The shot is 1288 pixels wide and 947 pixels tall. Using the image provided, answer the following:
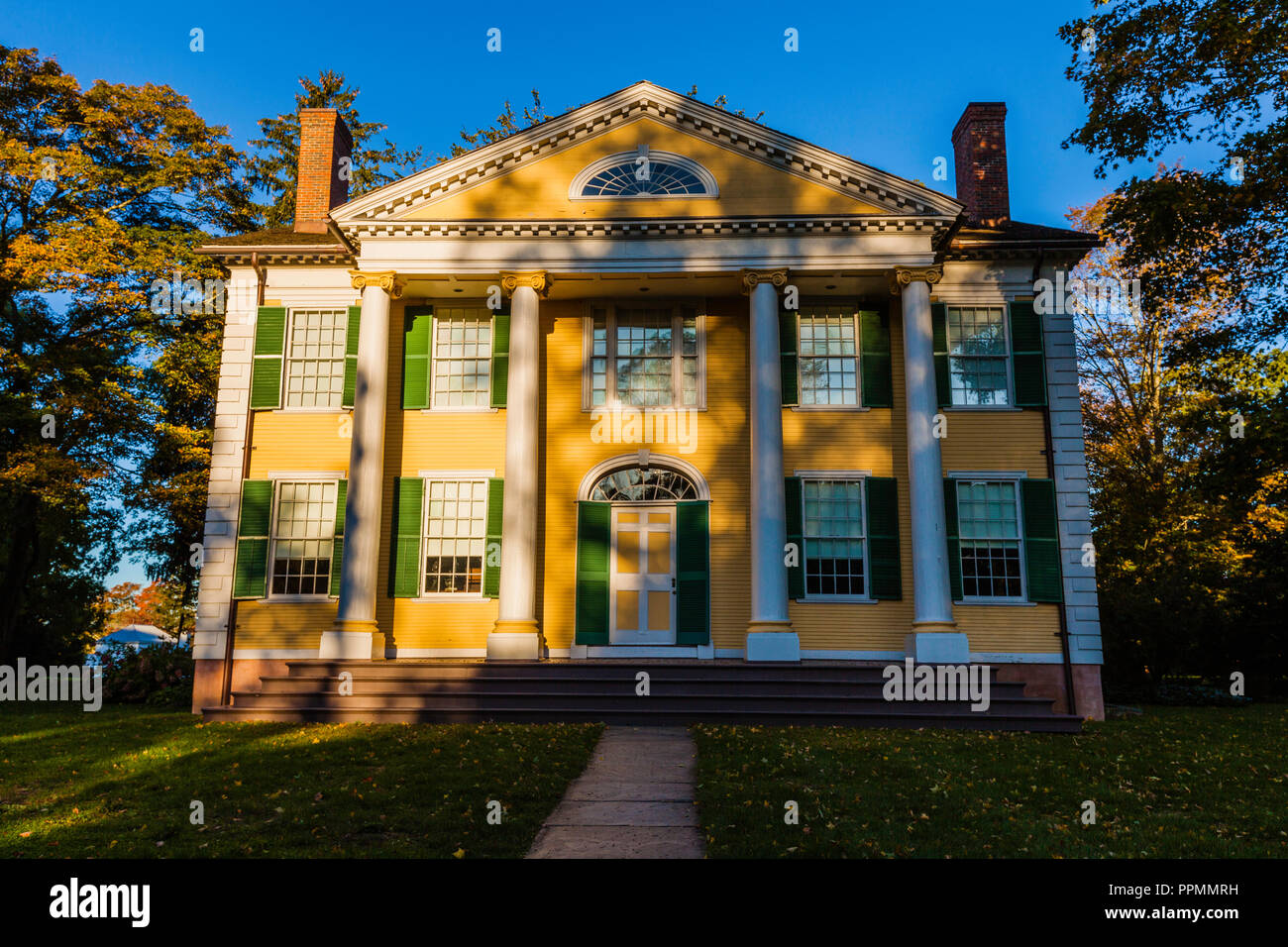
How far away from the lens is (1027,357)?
661 inches

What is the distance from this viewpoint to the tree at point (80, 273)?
20406 millimetres

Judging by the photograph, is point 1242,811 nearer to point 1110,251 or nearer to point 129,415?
point 129,415

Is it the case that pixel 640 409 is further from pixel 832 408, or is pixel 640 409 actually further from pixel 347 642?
pixel 347 642

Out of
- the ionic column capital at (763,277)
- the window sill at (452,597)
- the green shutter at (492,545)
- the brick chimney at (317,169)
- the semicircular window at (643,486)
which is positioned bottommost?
the window sill at (452,597)

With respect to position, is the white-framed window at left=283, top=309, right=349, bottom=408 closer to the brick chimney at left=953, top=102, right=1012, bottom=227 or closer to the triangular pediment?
the triangular pediment

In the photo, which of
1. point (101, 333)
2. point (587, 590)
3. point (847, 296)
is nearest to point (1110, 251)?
point (847, 296)

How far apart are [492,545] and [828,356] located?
732 cm

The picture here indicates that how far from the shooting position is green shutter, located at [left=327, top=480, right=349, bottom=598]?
16531 millimetres

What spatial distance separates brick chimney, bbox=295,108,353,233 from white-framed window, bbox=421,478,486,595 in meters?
6.86

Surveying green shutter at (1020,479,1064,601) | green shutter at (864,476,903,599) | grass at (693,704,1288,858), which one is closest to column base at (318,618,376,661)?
grass at (693,704,1288,858)

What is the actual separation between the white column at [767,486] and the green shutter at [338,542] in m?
7.54

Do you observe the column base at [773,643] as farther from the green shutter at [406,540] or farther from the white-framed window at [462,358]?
the white-framed window at [462,358]

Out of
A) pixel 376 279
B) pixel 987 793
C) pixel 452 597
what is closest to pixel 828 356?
pixel 452 597

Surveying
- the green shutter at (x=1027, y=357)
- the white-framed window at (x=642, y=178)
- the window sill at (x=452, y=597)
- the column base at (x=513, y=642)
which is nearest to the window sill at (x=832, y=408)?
the green shutter at (x=1027, y=357)
